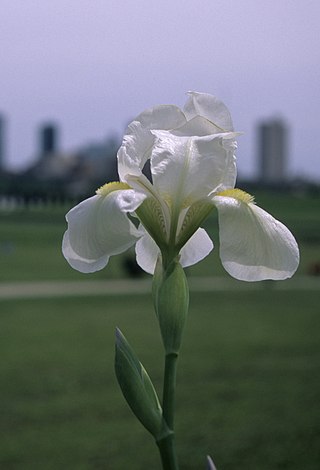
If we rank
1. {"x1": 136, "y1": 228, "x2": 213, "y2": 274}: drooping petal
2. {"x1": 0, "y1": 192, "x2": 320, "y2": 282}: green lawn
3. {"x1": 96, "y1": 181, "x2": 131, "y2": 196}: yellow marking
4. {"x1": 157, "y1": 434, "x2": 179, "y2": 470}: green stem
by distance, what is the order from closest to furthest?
{"x1": 157, "y1": 434, "x2": 179, "y2": 470}: green stem < {"x1": 96, "y1": 181, "x2": 131, "y2": 196}: yellow marking < {"x1": 136, "y1": 228, "x2": 213, "y2": 274}: drooping petal < {"x1": 0, "y1": 192, "x2": 320, "y2": 282}: green lawn

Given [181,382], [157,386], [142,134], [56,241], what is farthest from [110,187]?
[56,241]

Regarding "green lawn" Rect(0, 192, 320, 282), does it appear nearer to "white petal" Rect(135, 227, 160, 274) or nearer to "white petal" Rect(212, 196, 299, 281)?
"white petal" Rect(135, 227, 160, 274)

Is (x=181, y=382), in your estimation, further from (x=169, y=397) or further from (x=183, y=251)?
(x=169, y=397)

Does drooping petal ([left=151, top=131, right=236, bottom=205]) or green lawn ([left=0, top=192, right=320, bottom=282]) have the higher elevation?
drooping petal ([left=151, top=131, right=236, bottom=205])

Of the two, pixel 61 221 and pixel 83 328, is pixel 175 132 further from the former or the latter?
pixel 61 221

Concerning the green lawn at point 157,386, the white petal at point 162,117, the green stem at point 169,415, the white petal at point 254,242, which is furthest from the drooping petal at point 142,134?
the green lawn at point 157,386

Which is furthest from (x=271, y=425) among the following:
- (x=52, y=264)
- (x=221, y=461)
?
(x=52, y=264)

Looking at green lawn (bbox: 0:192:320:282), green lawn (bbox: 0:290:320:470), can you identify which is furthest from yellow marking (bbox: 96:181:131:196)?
green lawn (bbox: 0:192:320:282)
